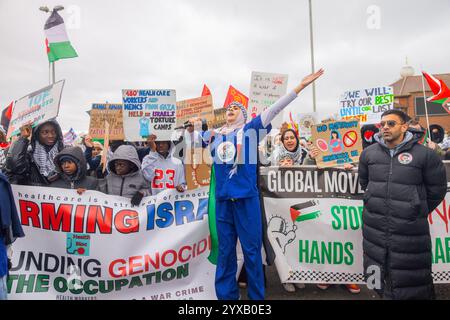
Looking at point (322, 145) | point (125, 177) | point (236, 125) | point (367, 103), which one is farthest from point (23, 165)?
point (367, 103)

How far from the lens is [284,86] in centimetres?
675

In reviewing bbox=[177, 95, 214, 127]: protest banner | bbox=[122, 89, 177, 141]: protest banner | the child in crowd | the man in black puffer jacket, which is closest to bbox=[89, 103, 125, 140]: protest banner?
the child in crowd

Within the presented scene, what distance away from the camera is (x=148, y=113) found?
4406 mm

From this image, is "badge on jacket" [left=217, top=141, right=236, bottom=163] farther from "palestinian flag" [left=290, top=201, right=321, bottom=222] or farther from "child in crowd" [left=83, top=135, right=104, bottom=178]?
"child in crowd" [left=83, top=135, right=104, bottom=178]

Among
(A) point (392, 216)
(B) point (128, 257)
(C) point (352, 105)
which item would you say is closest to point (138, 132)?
(B) point (128, 257)

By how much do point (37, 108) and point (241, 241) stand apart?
2607mm

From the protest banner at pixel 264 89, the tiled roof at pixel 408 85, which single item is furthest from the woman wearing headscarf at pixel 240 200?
the tiled roof at pixel 408 85

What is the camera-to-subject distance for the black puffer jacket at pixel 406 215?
2.92 m

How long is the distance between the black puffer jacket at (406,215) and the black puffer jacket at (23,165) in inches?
135

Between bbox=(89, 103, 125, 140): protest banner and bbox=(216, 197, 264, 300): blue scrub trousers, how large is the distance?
7.97 feet

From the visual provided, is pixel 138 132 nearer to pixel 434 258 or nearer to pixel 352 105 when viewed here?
pixel 434 258

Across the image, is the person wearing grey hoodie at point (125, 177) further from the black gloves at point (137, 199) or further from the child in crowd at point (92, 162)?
the child in crowd at point (92, 162)

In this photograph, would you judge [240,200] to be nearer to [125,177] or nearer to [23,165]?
[125,177]
